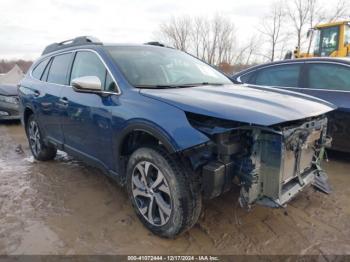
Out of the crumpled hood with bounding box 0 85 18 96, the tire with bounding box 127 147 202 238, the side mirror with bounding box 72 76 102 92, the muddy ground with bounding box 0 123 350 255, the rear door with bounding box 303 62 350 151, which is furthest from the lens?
the crumpled hood with bounding box 0 85 18 96

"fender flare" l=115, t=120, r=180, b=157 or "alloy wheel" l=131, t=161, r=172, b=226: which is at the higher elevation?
"fender flare" l=115, t=120, r=180, b=157

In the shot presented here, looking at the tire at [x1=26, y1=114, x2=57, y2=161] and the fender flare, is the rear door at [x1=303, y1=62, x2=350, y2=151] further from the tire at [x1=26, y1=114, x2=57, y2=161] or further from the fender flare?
the tire at [x1=26, y1=114, x2=57, y2=161]

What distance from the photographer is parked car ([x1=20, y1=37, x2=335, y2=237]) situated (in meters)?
2.37

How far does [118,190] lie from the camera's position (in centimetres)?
384

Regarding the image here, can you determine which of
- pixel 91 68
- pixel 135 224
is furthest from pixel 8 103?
pixel 135 224

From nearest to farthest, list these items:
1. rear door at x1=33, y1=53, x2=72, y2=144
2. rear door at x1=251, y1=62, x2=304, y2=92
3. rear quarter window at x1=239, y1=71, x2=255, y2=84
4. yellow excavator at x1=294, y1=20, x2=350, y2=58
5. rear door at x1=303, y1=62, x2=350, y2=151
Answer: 1. rear door at x1=33, y1=53, x2=72, y2=144
2. rear door at x1=303, y1=62, x2=350, y2=151
3. rear door at x1=251, y1=62, x2=304, y2=92
4. rear quarter window at x1=239, y1=71, x2=255, y2=84
5. yellow excavator at x1=294, y1=20, x2=350, y2=58

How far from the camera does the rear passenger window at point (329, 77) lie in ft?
14.5

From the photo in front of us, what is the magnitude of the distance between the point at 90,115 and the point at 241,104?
1.60 meters

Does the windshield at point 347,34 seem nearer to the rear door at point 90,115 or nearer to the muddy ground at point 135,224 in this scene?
the muddy ground at point 135,224

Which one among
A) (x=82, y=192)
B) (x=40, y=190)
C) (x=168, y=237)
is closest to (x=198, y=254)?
(x=168, y=237)

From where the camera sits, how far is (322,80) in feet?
15.1

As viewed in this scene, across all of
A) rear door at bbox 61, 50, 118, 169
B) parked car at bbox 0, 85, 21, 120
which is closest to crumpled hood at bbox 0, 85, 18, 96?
parked car at bbox 0, 85, 21, 120

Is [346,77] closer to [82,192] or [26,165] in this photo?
[82,192]

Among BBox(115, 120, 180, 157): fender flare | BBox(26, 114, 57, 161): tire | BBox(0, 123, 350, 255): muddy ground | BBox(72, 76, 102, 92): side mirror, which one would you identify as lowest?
BBox(0, 123, 350, 255): muddy ground
